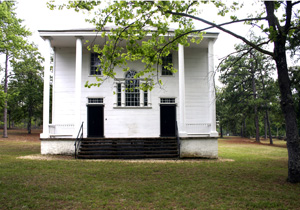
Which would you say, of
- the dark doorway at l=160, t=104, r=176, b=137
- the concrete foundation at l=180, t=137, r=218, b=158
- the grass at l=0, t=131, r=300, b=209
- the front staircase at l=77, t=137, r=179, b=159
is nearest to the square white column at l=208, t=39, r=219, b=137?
the concrete foundation at l=180, t=137, r=218, b=158

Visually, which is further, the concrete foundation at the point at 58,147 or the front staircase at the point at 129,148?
the concrete foundation at the point at 58,147

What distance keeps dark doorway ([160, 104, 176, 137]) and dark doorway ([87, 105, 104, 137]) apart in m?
3.86

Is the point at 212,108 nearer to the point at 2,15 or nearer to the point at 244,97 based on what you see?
the point at 2,15

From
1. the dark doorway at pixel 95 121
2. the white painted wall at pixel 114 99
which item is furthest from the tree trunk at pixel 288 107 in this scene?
the dark doorway at pixel 95 121

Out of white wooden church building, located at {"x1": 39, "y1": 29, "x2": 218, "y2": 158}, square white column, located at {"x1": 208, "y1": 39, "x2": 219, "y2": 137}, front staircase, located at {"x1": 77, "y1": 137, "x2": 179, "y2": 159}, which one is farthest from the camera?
white wooden church building, located at {"x1": 39, "y1": 29, "x2": 218, "y2": 158}

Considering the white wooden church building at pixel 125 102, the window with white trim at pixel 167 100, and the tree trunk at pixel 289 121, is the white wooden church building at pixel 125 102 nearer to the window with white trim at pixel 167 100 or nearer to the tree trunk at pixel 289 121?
the window with white trim at pixel 167 100

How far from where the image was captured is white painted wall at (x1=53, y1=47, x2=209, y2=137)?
51.8 feet

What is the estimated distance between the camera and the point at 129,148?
1315cm

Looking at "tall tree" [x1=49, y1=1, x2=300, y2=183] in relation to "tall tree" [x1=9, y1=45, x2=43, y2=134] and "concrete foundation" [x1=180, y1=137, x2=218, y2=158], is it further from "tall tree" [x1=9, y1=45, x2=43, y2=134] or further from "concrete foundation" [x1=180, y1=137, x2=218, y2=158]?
"tall tree" [x1=9, y1=45, x2=43, y2=134]

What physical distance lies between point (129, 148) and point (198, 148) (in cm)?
369

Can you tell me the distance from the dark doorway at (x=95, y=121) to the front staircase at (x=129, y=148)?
1989 millimetres

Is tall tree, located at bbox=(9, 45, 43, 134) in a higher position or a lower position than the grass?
higher

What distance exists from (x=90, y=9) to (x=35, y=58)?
96.8 feet

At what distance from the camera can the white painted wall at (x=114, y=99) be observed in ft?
51.8
